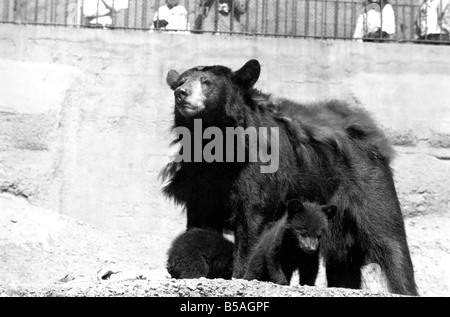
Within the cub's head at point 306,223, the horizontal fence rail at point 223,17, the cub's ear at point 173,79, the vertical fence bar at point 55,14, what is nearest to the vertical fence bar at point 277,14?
the horizontal fence rail at point 223,17

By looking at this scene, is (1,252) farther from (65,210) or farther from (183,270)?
(183,270)

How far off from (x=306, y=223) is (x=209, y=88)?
1.84 metres

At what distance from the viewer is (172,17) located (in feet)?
53.2

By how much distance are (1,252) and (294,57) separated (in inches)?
204

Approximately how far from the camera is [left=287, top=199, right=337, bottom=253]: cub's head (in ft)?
33.0

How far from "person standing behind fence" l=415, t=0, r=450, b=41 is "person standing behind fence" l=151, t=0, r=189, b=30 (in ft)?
12.2

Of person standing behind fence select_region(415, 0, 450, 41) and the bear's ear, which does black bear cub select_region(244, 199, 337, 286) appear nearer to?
the bear's ear

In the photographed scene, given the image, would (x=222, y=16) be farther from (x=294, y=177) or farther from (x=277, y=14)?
(x=294, y=177)

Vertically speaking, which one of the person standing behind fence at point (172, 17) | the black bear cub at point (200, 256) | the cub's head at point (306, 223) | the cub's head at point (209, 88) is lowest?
the black bear cub at point (200, 256)

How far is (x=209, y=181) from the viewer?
10.7 metres

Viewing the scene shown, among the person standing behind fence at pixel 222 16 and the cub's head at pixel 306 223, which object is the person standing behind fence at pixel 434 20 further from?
the cub's head at pixel 306 223

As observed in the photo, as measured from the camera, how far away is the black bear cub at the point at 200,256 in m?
10.1

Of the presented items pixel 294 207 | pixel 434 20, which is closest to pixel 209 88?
pixel 294 207
